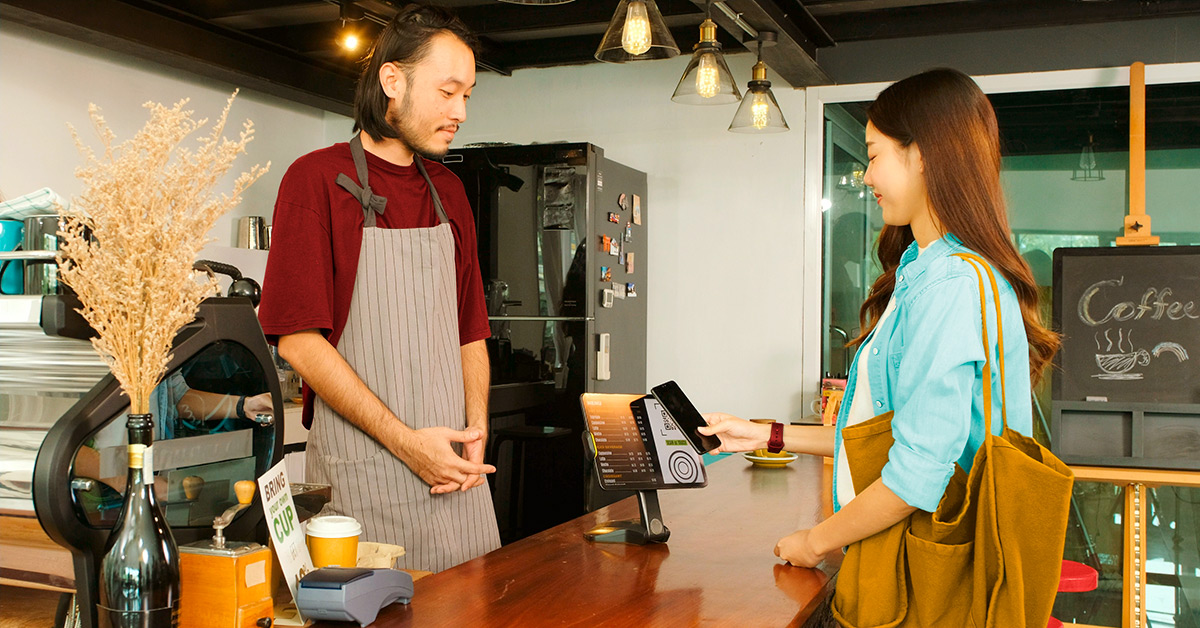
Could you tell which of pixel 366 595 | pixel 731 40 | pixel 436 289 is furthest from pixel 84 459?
pixel 731 40

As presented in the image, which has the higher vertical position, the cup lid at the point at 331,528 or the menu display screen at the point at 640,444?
the menu display screen at the point at 640,444

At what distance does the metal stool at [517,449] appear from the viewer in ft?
14.2

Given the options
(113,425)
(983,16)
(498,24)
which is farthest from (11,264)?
(983,16)

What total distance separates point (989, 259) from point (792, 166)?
132 inches

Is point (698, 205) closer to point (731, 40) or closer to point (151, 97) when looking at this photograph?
point (731, 40)

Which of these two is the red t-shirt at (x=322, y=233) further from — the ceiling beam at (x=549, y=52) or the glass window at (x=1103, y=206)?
the ceiling beam at (x=549, y=52)

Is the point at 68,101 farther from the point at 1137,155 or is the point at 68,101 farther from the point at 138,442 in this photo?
the point at 1137,155

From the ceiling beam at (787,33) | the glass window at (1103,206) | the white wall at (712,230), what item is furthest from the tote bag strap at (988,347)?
the white wall at (712,230)

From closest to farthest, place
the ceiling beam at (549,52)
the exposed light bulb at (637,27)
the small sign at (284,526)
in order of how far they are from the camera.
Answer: the small sign at (284,526), the exposed light bulb at (637,27), the ceiling beam at (549,52)

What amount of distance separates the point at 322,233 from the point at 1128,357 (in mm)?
3056

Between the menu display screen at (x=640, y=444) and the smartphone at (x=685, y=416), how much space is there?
0.05 feet

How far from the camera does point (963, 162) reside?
143 cm

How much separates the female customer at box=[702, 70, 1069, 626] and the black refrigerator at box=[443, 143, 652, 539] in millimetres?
2783

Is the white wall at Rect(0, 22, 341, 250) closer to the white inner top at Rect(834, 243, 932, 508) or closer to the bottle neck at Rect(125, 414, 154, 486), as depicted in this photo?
the bottle neck at Rect(125, 414, 154, 486)
